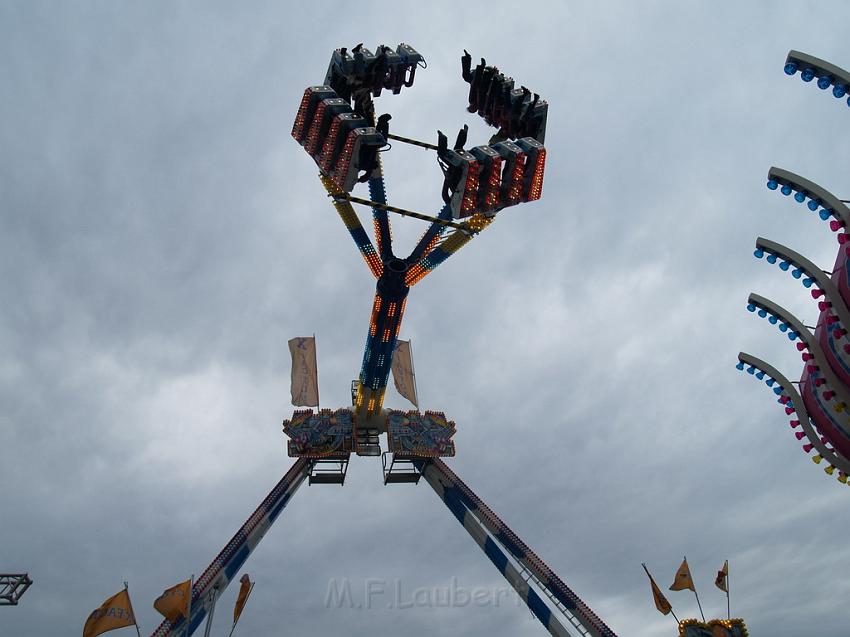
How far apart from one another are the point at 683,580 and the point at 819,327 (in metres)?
13.4

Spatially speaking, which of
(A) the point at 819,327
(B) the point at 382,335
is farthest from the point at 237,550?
(A) the point at 819,327

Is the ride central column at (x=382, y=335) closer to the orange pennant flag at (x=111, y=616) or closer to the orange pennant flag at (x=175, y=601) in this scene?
the orange pennant flag at (x=175, y=601)

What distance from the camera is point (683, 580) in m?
21.8

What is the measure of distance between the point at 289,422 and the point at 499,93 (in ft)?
49.9

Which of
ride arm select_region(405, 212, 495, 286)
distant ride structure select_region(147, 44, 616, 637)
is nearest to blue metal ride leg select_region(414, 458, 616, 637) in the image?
distant ride structure select_region(147, 44, 616, 637)

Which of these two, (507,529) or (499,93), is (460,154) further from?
(507,529)

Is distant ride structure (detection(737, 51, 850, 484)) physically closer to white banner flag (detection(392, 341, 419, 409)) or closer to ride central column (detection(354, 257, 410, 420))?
ride central column (detection(354, 257, 410, 420))

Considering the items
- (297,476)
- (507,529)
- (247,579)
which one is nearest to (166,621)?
(247,579)

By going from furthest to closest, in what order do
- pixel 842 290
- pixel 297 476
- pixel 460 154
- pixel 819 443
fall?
pixel 297 476
pixel 460 154
pixel 819 443
pixel 842 290

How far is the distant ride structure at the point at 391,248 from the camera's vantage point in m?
20.0

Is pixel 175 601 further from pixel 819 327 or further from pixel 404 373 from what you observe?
pixel 819 327

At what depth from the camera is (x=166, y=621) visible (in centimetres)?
2103

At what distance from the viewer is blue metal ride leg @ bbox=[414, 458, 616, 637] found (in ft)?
77.3

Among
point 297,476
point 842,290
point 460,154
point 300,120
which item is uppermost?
point 300,120
